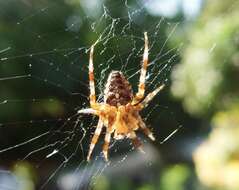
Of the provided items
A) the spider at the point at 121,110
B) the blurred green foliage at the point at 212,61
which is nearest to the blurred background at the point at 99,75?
the blurred green foliage at the point at 212,61

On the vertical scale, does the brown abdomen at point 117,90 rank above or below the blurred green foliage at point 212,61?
below

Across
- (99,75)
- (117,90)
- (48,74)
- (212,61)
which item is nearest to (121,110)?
(117,90)

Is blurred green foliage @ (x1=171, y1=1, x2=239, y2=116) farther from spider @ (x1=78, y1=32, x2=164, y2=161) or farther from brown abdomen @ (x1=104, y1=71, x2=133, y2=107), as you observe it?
brown abdomen @ (x1=104, y1=71, x2=133, y2=107)

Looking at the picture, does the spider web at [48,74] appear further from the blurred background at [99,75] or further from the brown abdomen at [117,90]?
the brown abdomen at [117,90]

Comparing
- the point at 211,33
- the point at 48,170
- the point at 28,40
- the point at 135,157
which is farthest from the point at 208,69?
the point at 135,157

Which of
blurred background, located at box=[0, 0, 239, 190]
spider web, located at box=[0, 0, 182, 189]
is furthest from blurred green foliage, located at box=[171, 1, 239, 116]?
spider web, located at box=[0, 0, 182, 189]

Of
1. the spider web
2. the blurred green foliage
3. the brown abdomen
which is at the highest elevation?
the spider web

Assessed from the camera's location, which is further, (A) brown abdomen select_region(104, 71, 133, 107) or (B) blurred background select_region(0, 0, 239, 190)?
(B) blurred background select_region(0, 0, 239, 190)

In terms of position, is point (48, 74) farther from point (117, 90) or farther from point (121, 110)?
point (117, 90)
